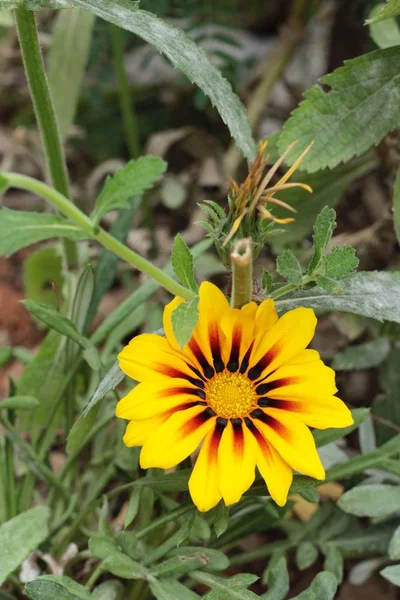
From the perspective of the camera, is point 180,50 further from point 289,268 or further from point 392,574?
point 392,574

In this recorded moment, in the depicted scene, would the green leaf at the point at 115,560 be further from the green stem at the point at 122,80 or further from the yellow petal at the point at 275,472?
the green stem at the point at 122,80

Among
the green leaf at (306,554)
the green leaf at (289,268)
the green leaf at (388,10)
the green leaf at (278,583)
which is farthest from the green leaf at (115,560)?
the green leaf at (388,10)

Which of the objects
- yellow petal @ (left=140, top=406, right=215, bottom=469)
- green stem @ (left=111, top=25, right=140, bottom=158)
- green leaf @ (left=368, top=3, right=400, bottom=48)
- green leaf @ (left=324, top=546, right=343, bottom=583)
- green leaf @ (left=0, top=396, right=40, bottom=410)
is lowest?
green leaf @ (left=324, top=546, right=343, bottom=583)

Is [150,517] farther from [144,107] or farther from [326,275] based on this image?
[144,107]

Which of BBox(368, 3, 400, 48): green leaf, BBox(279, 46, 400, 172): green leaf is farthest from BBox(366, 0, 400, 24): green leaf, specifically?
BBox(368, 3, 400, 48): green leaf

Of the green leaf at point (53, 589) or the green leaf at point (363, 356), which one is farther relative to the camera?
the green leaf at point (363, 356)

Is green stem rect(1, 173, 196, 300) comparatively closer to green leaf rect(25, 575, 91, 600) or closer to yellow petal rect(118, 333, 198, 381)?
yellow petal rect(118, 333, 198, 381)
